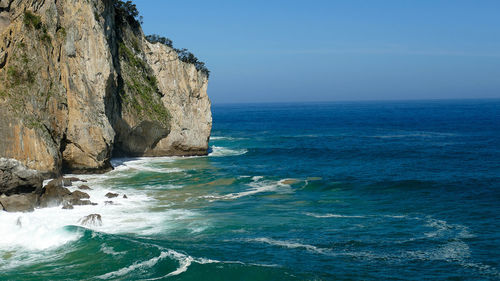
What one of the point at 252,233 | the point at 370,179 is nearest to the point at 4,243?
the point at 252,233

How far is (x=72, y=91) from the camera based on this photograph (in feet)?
154

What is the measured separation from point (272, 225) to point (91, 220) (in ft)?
34.8

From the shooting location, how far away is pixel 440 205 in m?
37.3

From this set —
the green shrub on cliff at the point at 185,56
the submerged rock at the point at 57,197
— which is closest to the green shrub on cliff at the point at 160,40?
the green shrub on cliff at the point at 185,56

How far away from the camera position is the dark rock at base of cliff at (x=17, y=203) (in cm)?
3294

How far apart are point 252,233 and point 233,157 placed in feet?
111

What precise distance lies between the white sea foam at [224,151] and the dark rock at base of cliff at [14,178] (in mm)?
31887

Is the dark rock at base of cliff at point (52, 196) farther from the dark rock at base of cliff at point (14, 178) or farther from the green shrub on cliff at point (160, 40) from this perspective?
the green shrub on cliff at point (160, 40)

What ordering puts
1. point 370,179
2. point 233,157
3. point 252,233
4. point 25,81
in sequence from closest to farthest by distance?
point 252,233, point 25,81, point 370,179, point 233,157

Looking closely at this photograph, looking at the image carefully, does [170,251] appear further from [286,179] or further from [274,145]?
A: [274,145]

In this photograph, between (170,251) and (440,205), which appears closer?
(170,251)

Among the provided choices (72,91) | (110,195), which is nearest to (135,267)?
(110,195)

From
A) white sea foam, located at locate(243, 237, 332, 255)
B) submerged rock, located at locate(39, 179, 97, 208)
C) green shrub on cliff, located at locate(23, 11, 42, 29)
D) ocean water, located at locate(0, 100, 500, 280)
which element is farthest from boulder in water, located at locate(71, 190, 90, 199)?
green shrub on cliff, located at locate(23, 11, 42, 29)

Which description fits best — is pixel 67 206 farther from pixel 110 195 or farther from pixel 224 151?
pixel 224 151
